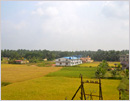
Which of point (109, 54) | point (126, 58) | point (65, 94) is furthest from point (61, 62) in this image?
point (65, 94)

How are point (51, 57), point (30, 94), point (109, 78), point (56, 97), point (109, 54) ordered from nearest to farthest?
point (56, 97) → point (30, 94) → point (109, 78) → point (109, 54) → point (51, 57)

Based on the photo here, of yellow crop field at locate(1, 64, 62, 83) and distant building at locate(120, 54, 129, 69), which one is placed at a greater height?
distant building at locate(120, 54, 129, 69)

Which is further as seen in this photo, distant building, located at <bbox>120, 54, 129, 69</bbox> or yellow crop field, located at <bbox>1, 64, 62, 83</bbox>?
distant building, located at <bbox>120, 54, 129, 69</bbox>

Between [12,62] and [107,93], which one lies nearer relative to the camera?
[107,93]

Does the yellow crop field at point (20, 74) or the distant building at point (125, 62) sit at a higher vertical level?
the distant building at point (125, 62)

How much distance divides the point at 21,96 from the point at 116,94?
748cm

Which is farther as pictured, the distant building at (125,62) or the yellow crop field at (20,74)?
the distant building at (125,62)

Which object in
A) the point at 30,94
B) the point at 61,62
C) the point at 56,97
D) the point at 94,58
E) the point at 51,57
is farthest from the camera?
the point at 51,57

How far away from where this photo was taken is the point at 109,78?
1728cm

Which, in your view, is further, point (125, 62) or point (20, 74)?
point (125, 62)

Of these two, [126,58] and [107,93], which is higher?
[126,58]

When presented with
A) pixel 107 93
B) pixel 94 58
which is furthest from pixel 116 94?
pixel 94 58

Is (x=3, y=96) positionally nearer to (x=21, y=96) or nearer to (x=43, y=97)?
(x=21, y=96)

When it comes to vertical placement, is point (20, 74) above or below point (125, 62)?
below
